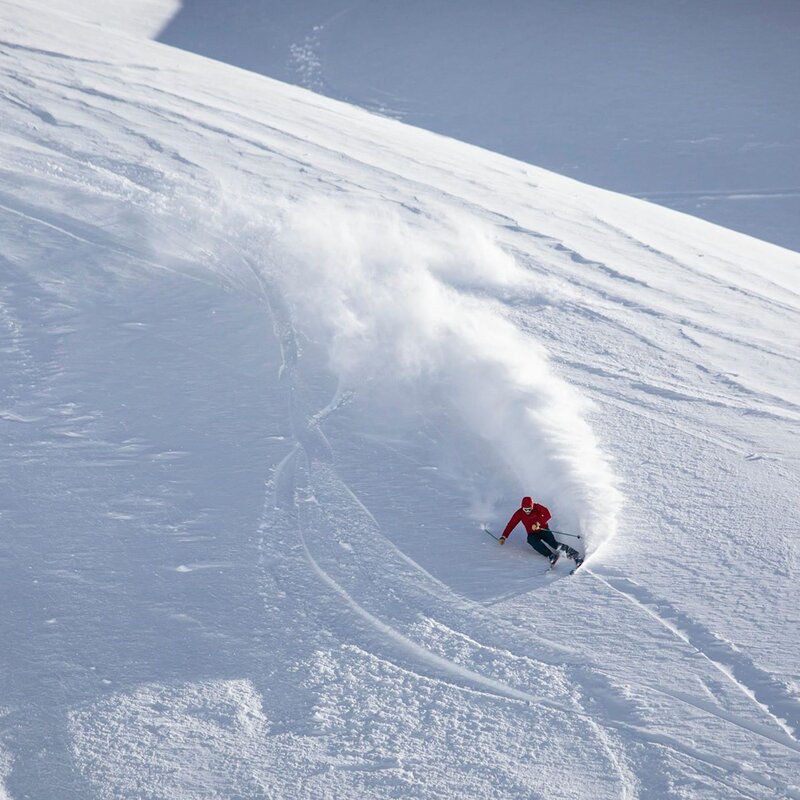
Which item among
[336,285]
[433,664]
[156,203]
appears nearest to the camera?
[433,664]

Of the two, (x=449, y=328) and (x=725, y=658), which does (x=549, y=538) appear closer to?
(x=725, y=658)

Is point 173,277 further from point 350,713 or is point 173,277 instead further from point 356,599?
point 350,713

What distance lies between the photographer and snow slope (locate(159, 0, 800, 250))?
20.0 m

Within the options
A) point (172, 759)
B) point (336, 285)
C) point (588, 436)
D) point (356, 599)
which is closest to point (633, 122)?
point (336, 285)

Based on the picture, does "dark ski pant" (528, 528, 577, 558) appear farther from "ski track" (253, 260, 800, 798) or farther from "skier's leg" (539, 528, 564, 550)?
"ski track" (253, 260, 800, 798)

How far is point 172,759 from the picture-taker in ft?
20.4

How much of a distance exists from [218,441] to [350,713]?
11.4 feet

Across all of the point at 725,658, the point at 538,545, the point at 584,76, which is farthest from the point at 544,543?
the point at 584,76

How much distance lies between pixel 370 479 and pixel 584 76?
58.3 ft

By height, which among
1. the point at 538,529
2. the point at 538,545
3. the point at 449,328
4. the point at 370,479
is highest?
the point at 449,328

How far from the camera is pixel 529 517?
780cm

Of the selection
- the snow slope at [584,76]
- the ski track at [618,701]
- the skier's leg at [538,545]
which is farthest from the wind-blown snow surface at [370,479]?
the snow slope at [584,76]

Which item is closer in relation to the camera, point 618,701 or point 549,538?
point 618,701

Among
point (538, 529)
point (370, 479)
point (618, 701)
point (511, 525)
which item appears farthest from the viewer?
point (370, 479)
